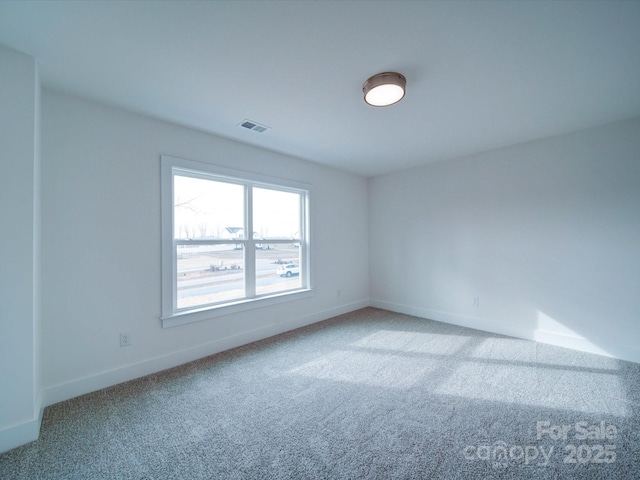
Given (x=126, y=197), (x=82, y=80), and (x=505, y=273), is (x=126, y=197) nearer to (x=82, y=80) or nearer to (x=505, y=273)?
(x=82, y=80)

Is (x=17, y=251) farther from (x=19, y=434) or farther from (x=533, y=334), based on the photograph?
(x=533, y=334)

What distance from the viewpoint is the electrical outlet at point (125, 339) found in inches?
94.0

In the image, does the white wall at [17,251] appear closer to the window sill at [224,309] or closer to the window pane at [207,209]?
the window sill at [224,309]

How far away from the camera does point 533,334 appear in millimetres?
3277

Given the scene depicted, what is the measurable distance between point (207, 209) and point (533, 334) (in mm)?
4235

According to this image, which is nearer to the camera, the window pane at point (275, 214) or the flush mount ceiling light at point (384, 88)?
the flush mount ceiling light at point (384, 88)

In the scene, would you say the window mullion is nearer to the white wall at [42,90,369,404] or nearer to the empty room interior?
the empty room interior

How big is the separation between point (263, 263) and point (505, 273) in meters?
3.23

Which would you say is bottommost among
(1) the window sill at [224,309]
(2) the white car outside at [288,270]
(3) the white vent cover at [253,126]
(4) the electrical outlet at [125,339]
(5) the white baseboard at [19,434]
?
(5) the white baseboard at [19,434]

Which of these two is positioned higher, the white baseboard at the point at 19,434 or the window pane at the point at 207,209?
the window pane at the point at 207,209

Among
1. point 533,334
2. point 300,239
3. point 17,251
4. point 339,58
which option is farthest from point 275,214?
point 533,334

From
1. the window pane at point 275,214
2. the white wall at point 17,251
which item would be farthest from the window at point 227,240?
the white wall at point 17,251

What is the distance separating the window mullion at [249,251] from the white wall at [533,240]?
2.54m

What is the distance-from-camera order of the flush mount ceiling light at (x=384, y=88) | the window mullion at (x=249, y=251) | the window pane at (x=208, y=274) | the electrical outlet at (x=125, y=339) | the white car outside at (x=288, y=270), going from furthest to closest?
the white car outside at (x=288, y=270) → the window mullion at (x=249, y=251) → the window pane at (x=208, y=274) → the electrical outlet at (x=125, y=339) → the flush mount ceiling light at (x=384, y=88)
